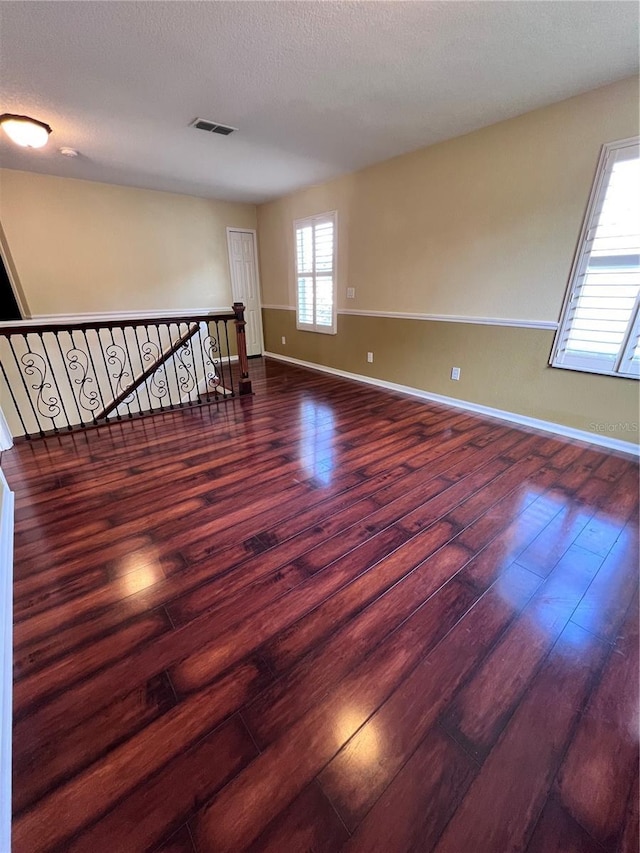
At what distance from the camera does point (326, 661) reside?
4.21 ft

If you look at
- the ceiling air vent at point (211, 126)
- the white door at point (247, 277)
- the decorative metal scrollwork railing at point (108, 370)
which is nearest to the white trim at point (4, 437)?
the decorative metal scrollwork railing at point (108, 370)

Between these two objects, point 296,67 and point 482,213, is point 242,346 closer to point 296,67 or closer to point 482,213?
point 296,67

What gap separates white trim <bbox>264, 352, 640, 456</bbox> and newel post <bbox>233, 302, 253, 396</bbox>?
1.58 meters

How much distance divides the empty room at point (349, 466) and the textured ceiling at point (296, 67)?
24 mm

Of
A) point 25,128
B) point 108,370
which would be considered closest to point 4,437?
point 108,370

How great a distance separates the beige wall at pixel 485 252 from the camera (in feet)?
9.04

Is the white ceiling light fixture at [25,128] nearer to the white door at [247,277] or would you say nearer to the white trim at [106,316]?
the white trim at [106,316]

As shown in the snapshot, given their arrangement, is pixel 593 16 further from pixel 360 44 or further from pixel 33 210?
pixel 33 210

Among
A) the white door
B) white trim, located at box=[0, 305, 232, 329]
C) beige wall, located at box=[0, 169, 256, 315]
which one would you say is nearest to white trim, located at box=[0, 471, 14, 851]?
white trim, located at box=[0, 305, 232, 329]

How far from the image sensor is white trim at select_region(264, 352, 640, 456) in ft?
9.51

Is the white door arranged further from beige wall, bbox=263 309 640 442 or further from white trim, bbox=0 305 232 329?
beige wall, bbox=263 309 640 442

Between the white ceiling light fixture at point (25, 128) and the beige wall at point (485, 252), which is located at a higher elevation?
the white ceiling light fixture at point (25, 128)

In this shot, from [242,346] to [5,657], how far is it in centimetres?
336

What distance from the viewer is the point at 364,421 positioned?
137 inches
